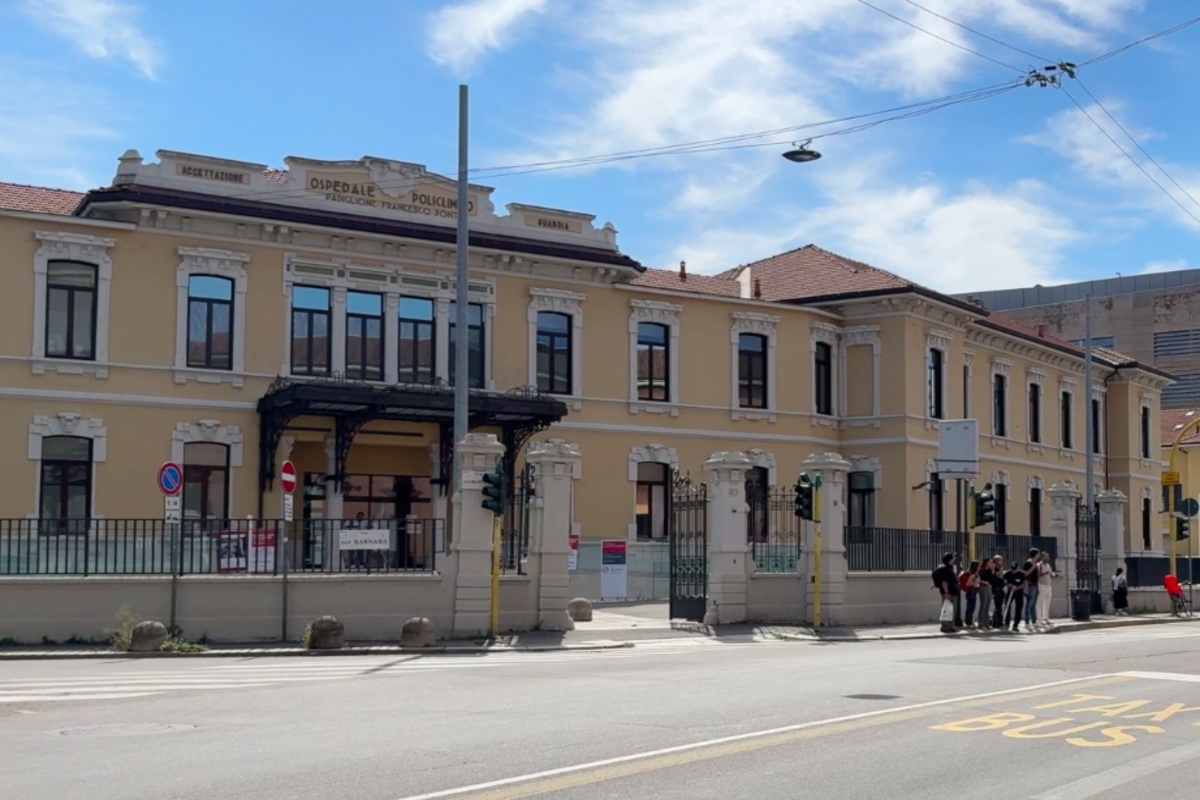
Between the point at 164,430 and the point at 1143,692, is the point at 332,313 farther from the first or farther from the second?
the point at 1143,692

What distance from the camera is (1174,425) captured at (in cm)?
7156

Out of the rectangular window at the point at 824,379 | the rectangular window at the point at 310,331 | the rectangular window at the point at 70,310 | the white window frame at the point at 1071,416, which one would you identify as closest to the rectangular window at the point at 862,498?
the rectangular window at the point at 824,379

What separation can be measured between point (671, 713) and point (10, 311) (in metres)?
22.5

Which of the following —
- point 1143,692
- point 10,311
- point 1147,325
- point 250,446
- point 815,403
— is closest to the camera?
point 1143,692

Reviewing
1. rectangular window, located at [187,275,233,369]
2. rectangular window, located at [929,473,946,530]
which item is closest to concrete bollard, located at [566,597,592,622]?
rectangular window, located at [187,275,233,369]

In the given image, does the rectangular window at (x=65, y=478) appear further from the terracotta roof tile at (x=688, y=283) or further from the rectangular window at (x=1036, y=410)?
the rectangular window at (x=1036, y=410)

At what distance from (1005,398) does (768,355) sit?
11657 millimetres

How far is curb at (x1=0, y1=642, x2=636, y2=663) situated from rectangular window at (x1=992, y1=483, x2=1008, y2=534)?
25.6 meters

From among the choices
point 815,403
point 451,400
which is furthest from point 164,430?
point 815,403

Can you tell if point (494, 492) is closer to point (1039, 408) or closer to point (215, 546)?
point (215, 546)

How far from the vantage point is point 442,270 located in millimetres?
35719

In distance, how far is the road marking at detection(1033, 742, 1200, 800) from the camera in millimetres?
9219

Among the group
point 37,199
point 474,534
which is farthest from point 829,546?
point 37,199

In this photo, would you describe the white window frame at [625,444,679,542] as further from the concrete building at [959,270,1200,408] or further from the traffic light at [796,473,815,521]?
the concrete building at [959,270,1200,408]
